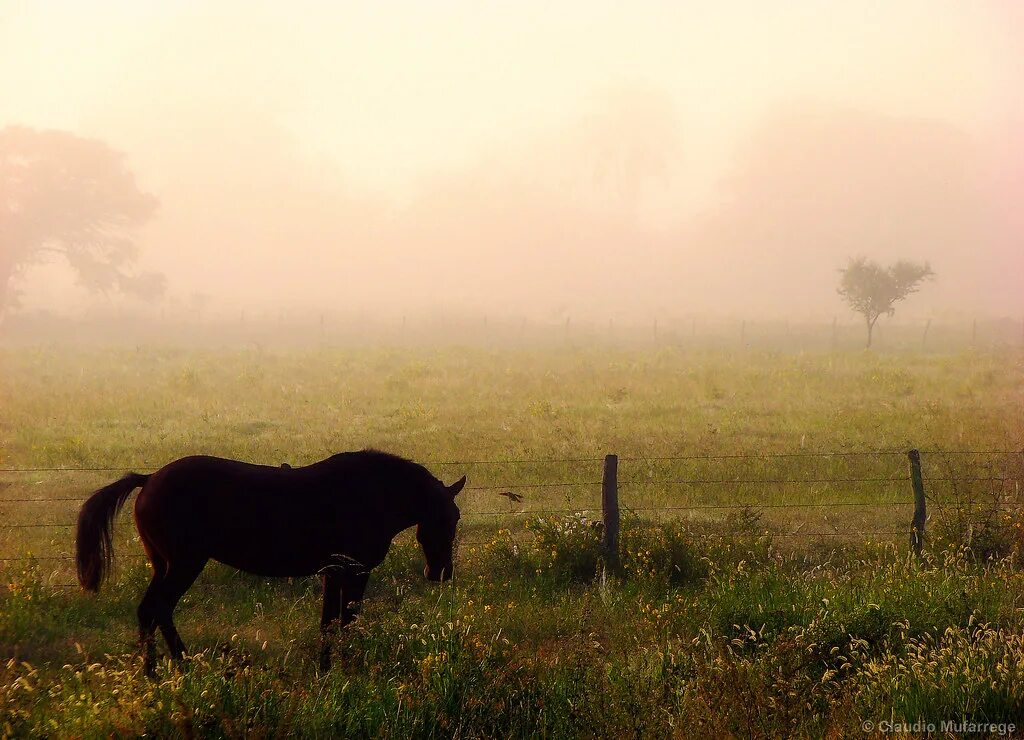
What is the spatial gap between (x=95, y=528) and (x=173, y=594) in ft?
3.34

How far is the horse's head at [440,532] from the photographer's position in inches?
294

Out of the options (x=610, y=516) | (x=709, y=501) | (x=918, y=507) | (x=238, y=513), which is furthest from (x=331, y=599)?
(x=709, y=501)

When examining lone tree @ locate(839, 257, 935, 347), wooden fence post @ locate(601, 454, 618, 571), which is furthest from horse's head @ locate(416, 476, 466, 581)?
lone tree @ locate(839, 257, 935, 347)

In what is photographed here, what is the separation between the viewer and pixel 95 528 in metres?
7.10

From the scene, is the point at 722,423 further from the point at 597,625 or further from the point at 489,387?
the point at 597,625

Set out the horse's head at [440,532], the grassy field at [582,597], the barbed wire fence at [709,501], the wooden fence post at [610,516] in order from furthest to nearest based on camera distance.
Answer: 1. the barbed wire fence at [709,501]
2. the wooden fence post at [610,516]
3. the horse's head at [440,532]
4. the grassy field at [582,597]

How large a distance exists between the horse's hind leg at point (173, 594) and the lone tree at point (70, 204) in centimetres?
6579

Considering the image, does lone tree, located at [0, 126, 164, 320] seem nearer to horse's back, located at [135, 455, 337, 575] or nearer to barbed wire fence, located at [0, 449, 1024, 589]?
barbed wire fence, located at [0, 449, 1024, 589]

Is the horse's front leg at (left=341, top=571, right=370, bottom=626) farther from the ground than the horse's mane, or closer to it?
closer to it

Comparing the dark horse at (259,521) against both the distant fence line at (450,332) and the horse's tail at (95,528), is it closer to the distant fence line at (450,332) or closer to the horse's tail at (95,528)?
the horse's tail at (95,528)

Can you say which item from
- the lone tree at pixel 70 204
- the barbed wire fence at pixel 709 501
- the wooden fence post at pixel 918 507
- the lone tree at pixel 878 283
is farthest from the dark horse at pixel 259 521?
the lone tree at pixel 70 204

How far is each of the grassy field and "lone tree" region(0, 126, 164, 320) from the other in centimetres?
4889

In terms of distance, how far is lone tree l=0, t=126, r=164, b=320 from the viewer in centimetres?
6469

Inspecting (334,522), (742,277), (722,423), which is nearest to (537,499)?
(334,522)
